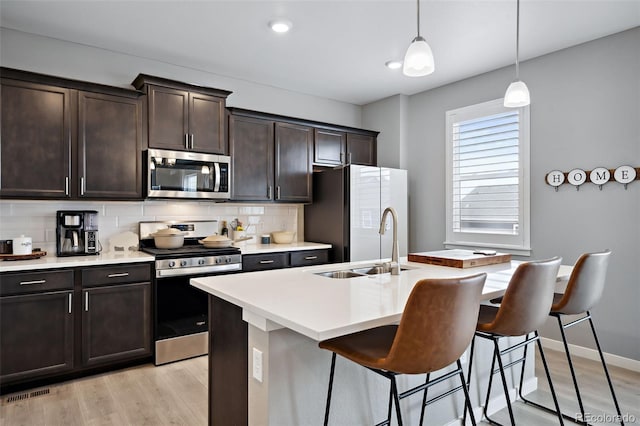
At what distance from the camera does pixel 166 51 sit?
3.65 meters

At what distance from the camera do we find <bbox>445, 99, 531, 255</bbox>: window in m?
3.89

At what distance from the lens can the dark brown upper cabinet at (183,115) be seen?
3.48m

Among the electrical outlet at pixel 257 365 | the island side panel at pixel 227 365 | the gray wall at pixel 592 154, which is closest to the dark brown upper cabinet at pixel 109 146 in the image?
the island side panel at pixel 227 365

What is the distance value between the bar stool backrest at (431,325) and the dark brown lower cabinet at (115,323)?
7.95ft

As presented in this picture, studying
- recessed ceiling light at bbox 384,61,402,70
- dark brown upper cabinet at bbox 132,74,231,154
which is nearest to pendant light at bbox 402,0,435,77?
recessed ceiling light at bbox 384,61,402,70

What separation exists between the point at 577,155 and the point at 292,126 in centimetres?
270

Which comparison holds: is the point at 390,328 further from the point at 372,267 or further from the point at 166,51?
the point at 166,51

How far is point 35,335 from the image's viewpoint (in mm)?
2809

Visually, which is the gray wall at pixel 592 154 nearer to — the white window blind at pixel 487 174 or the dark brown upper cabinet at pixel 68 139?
the white window blind at pixel 487 174

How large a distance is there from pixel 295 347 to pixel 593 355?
2.93 meters

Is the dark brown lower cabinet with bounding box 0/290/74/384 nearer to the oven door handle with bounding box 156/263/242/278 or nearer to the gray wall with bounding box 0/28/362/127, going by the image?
the oven door handle with bounding box 156/263/242/278

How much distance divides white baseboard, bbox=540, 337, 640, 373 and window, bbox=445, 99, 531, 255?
826mm

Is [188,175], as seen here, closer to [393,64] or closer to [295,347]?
[393,64]

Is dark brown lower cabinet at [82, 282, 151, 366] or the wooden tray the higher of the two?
the wooden tray
